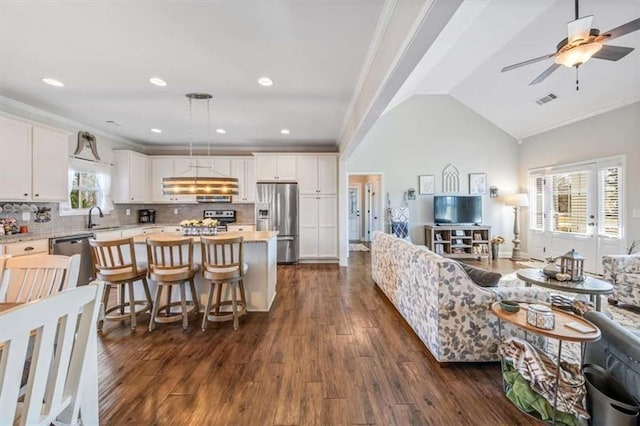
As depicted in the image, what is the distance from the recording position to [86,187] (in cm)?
502

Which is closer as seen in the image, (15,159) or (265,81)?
(265,81)

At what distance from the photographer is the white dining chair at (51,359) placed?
2.53 feet

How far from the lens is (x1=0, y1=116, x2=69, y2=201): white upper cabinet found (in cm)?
345

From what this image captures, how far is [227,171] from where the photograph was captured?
6.50m

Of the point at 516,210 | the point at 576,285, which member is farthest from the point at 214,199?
the point at 516,210

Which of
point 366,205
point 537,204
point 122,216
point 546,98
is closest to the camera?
point 546,98

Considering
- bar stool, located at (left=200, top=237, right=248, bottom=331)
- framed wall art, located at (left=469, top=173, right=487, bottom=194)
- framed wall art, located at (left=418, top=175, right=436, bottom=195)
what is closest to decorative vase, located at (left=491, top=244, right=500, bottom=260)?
framed wall art, located at (left=469, top=173, right=487, bottom=194)

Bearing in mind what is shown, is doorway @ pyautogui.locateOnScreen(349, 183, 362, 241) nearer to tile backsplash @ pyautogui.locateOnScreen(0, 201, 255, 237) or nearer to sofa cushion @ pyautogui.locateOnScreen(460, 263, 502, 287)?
tile backsplash @ pyautogui.locateOnScreen(0, 201, 255, 237)

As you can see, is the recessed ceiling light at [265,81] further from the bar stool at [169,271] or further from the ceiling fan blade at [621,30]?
the ceiling fan blade at [621,30]

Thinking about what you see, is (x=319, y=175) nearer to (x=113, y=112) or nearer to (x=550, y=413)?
(x=113, y=112)

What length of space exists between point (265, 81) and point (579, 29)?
314 cm

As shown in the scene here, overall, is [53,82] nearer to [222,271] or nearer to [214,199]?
[222,271]

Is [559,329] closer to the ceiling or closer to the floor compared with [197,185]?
closer to the floor

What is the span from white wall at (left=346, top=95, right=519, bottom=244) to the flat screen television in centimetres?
29
